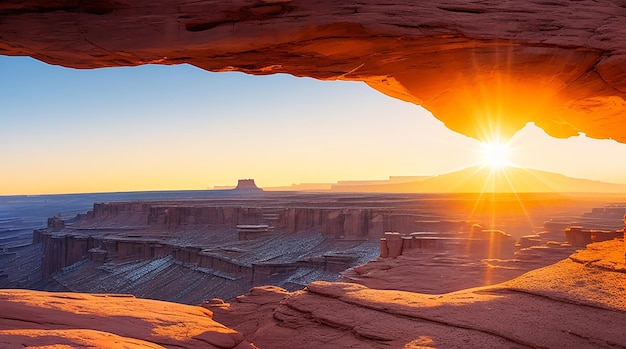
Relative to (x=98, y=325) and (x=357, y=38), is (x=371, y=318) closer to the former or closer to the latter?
(x=98, y=325)

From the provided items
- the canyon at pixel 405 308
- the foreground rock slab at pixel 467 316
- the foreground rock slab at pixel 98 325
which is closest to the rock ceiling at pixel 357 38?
the foreground rock slab at pixel 467 316

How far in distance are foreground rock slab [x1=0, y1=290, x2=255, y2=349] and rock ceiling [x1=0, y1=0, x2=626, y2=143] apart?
489 centimetres

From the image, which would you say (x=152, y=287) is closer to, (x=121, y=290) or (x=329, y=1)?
(x=121, y=290)

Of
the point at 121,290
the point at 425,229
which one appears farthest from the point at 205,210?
the point at 425,229


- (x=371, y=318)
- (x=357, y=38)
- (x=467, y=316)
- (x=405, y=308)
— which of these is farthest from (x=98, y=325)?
(x=357, y=38)

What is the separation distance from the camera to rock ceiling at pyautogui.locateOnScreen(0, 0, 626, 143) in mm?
Result: 8578

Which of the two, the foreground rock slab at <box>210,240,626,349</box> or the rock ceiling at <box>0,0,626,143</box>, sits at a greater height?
the rock ceiling at <box>0,0,626,143</box>

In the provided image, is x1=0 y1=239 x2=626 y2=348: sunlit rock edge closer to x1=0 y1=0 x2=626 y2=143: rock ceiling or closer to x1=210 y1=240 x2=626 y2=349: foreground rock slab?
x1=210 y1=240 x2=626 y2=349: foreground rock slab

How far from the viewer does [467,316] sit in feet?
29.1

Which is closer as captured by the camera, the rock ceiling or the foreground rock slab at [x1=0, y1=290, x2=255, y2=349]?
the foreground rock slab at [x1=0, y1=290, x2=255, y2=349]

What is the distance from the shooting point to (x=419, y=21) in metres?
8.69

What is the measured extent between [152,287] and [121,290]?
361 cm

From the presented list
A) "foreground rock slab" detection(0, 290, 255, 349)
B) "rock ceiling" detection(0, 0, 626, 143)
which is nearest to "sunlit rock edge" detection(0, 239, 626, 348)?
"foreground rock slab" detection(0, 290, 255, 349)

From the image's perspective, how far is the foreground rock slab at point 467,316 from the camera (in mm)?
7910
